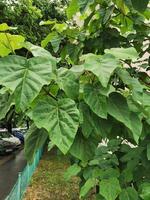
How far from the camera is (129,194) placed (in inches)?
78.8

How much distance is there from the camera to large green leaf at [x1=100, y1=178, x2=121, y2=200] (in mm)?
1997

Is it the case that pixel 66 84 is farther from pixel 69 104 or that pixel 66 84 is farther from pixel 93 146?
pixel 93 146

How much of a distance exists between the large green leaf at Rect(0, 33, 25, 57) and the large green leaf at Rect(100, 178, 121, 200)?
101cm

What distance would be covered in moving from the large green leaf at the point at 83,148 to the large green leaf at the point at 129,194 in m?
0.65

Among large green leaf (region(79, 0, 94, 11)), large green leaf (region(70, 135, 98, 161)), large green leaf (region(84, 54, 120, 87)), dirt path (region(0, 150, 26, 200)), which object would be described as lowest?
dirt path (region(0, 150, 26, 200))

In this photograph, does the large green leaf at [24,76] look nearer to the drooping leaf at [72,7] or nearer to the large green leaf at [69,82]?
the large green leaf at [69,82]

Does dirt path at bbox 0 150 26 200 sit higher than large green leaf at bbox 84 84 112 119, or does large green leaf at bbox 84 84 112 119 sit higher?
large green leaf at bbox 84 84 112 119

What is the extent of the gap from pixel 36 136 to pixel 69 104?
0.27 m

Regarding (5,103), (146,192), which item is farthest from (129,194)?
(5,103)

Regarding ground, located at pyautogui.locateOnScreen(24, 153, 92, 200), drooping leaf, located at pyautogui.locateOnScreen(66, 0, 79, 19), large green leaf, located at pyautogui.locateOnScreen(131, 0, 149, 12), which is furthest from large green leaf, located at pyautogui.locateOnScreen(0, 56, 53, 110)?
ground, located at pyautogui.locateOnScreen(24, 153, 92, 200)

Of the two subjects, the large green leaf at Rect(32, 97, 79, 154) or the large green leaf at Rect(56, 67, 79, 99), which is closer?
the large green leaf at Rect(32, 97, 79, 154)

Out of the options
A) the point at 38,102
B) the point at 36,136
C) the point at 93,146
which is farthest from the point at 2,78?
the point at 93,146

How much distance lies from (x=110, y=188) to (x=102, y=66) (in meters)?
0.92

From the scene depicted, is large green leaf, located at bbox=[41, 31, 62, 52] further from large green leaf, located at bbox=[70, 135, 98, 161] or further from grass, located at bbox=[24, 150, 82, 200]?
grass, located at bbox=[24, 150, 82, 200]
